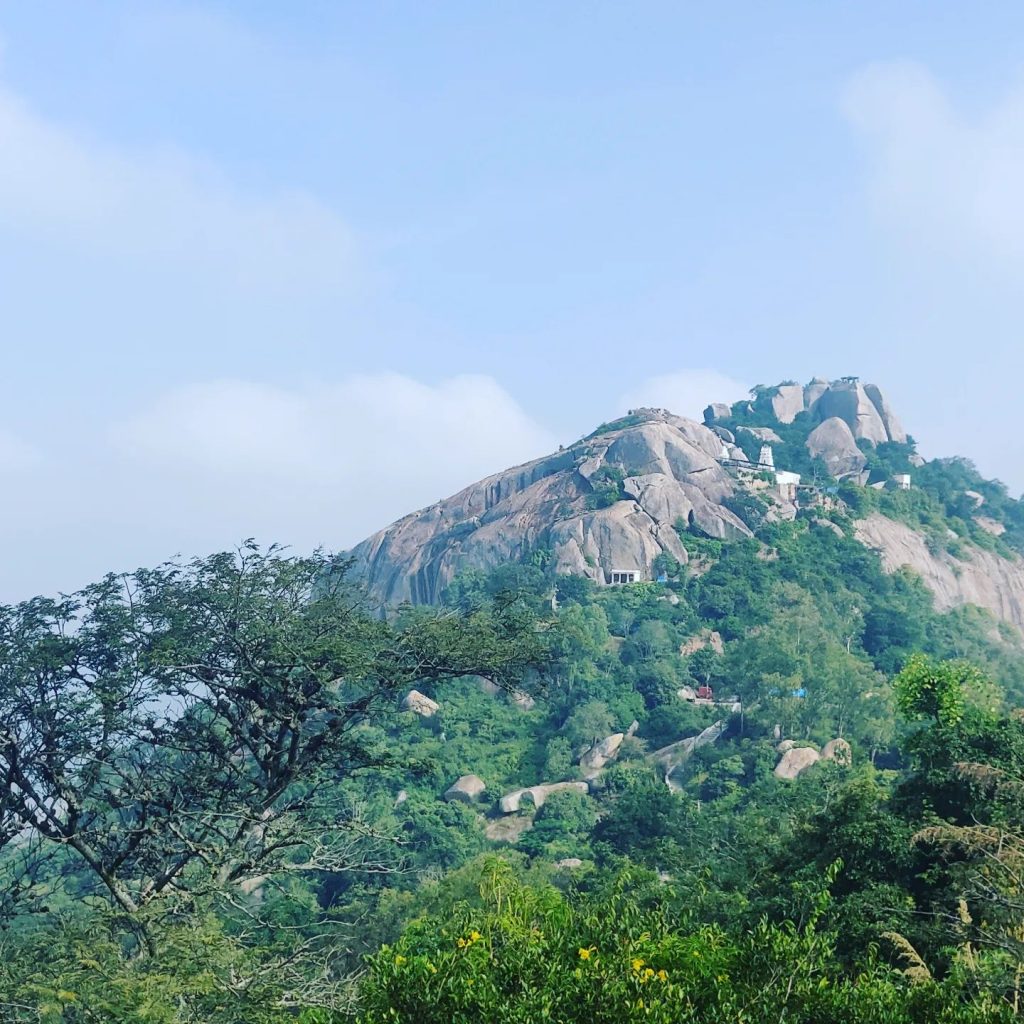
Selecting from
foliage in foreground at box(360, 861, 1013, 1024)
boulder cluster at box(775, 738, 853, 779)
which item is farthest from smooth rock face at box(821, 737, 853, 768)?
foliage in foreground at box(360, 861, 1013, 1024)

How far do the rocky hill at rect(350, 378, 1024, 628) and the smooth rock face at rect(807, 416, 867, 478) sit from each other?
105 inches

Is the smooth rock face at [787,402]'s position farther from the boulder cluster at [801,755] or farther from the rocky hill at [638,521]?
the boulder cluster at [801,755]

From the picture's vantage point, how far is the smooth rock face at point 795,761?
35.1 meters

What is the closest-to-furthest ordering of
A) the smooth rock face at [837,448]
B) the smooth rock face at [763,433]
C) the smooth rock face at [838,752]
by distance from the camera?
the smooth rock face at [838,752] → the smooth rock face at [837,448] → the smooth rock face at [763,433]

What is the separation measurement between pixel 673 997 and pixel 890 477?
6264 centimetres

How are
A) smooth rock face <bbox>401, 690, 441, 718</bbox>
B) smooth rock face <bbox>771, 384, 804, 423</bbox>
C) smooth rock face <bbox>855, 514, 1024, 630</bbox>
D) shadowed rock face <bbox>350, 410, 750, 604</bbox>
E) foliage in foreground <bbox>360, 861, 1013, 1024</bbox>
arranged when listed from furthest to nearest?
smooth rock face <bbox>771, 384, 804, 423</bbox>
smooth rock face <bbox>855, 514, 1024, 630</bbox>
shadowed rock face <bbox>350, 410, 750, 604</bbox>
smooth rock face <bbox>401, 690, 441, 718</bbox>
foliage in foreground <bbox>360, 861, 1013, 1024</bbox>

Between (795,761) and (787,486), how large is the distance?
24475mm

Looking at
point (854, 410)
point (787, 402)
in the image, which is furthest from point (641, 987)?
point (787, 402)

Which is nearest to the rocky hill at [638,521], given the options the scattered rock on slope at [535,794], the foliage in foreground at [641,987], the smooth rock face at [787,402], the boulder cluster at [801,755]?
the smooth rock face at [787,402]

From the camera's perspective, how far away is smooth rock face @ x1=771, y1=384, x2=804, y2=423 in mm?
79375

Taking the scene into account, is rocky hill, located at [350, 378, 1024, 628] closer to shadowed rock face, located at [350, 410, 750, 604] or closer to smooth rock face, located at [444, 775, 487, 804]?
shadowed rock face, located at [350, 410, 750, 604]

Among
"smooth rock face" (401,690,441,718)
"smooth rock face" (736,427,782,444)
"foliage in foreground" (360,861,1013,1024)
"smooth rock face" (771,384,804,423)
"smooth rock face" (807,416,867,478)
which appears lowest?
"foliage in foreground" (360,861,1013,1024)

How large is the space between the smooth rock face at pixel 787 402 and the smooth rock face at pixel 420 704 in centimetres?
4287

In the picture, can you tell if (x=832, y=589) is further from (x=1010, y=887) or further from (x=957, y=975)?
(x=957, y=975)
